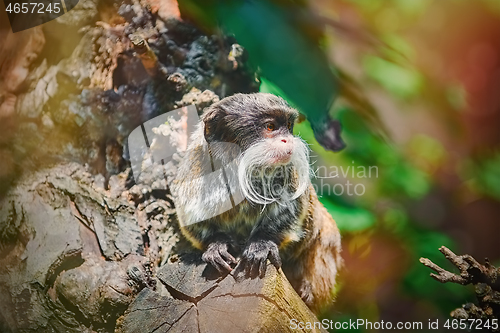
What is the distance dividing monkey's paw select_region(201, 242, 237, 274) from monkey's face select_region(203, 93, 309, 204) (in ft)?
0.77

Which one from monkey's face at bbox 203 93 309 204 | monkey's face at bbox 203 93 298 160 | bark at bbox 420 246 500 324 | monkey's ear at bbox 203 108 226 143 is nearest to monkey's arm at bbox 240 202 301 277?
monkey's face at bbox 203 93 309 204

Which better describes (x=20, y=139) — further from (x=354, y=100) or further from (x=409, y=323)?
(x=409, y=323)

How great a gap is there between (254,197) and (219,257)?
27 centimetres

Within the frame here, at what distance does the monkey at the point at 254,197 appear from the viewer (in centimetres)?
152

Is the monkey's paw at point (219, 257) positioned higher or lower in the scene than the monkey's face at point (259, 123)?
lower

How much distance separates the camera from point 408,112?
1.47m

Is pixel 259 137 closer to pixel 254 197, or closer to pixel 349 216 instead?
pixel 254 197

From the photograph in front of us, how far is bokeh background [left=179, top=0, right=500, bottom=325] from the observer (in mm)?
1438

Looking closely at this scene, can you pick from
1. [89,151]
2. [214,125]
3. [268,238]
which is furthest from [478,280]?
[89,151]

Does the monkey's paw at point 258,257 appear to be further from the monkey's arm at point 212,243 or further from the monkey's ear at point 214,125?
the monkey's ear at point 214,125

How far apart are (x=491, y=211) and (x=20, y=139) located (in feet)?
6.06

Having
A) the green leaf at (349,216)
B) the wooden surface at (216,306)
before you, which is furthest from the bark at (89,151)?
the green leaf at (349,216)

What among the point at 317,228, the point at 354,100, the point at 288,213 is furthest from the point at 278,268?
the point at 354,100

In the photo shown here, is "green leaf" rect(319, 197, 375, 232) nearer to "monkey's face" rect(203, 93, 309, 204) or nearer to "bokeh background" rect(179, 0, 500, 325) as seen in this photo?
"bokeh background" rect(179, 0, 500, 325)
